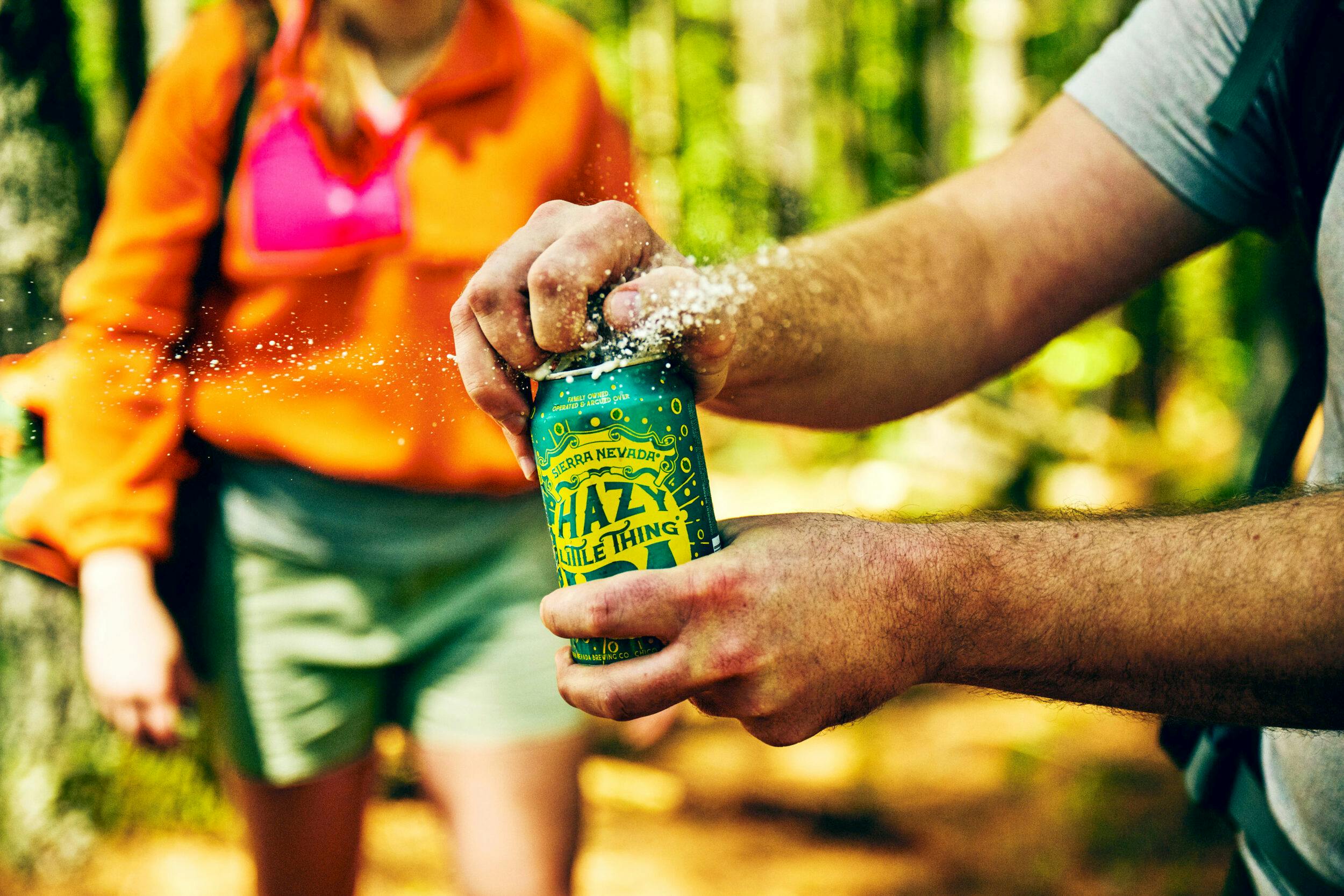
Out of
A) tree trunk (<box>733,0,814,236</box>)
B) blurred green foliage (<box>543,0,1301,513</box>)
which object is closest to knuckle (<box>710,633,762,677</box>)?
blurred green foliage (<box>543,0,1301,513</box>)

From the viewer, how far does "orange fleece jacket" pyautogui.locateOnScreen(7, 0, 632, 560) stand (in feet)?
4.70

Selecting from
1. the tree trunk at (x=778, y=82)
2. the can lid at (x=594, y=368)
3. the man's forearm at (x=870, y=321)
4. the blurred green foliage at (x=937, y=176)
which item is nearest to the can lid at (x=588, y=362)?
the can lid at (x=594, y=368)

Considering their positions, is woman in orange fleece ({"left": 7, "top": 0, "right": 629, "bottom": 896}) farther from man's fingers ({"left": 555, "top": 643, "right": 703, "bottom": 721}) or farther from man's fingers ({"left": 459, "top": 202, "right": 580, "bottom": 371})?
man's fingers ({"left": 555, "top": 643, "right": 703, "bottom": 721})

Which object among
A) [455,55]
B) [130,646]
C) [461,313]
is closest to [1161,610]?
[461,313]

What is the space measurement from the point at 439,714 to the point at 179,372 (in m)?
0.71

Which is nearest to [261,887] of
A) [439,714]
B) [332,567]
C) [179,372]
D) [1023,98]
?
[439,714]

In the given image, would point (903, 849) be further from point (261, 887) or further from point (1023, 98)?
point (1023, 98)

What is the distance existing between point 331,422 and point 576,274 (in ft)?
2.40

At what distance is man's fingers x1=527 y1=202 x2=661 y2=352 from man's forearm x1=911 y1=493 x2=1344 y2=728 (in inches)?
16.0

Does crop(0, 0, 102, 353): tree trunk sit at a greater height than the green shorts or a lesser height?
greater

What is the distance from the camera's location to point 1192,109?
134cm

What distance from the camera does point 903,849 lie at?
3096 millimetres

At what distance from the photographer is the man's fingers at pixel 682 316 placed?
3.07 ft

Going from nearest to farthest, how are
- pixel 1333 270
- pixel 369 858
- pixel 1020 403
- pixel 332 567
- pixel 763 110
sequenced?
pixel 1333 270 < pixel 332 567 < pixel 369 858 < pixel 1020 403 < pixel 763 110
